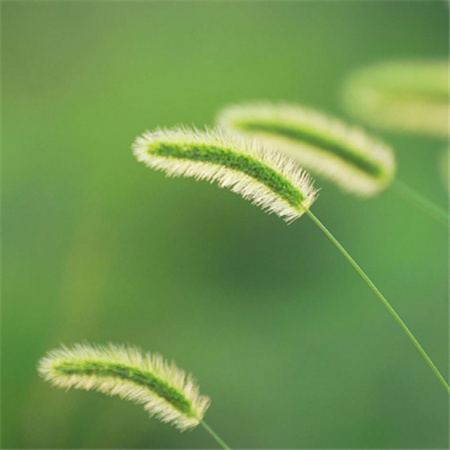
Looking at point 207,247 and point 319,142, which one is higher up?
point 207,247

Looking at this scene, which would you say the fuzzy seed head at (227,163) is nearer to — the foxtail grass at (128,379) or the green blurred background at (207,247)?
the foxtail grass at (128,379)

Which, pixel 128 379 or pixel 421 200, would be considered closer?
pixel 128 379

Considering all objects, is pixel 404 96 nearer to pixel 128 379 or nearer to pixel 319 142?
pixel 319 142

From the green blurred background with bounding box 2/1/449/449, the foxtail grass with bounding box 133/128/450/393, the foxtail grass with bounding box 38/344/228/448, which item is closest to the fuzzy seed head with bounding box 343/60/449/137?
the foxtail grass with bounding box 133/128/450/393

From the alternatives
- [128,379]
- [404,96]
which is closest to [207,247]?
[404,96]

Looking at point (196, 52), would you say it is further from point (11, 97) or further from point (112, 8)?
point (11, 97)

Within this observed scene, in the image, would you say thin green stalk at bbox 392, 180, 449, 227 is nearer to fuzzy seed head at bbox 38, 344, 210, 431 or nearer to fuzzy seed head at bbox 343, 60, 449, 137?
fuzzy seed head at bbox 343, 60, 449, 137

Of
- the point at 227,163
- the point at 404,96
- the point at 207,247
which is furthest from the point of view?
the point at 207,247
